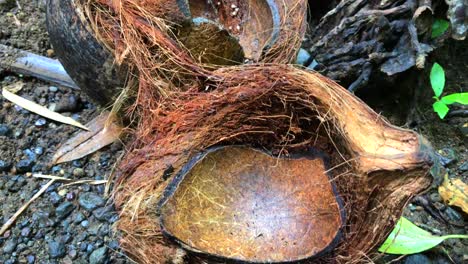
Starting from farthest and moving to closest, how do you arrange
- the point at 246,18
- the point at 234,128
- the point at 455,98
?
1. the point at 246,18
2. the point at 455,98
3. the point at 234,128

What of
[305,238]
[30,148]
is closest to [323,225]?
[305,238]

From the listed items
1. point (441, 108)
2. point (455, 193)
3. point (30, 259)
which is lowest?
point (30, 259)

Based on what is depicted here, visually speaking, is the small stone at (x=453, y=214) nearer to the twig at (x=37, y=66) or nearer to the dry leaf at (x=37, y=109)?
the dry leaf at (x=37, y=109)

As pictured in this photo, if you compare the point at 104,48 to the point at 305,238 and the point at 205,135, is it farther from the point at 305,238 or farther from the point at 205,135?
the point at 305,238

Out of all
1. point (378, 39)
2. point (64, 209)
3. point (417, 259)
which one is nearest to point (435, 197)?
point (417, 259)

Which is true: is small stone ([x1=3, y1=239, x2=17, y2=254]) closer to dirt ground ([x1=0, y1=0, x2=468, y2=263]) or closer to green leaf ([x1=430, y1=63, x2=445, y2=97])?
dirt ground ([x1=0, y1=0, x2=468, y2=263])

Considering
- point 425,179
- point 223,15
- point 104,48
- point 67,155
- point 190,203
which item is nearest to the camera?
point 425,179

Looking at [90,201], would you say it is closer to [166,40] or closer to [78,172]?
[78,172]

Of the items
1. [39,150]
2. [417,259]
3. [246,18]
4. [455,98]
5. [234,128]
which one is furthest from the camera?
[246,18]
